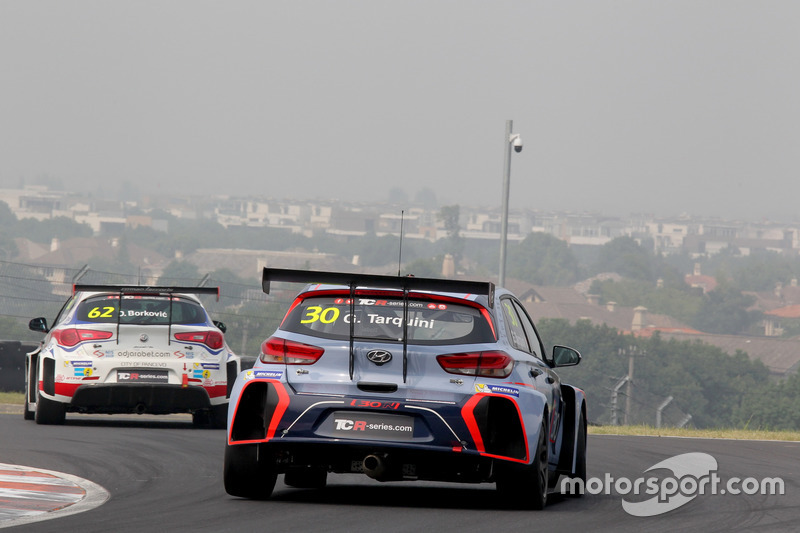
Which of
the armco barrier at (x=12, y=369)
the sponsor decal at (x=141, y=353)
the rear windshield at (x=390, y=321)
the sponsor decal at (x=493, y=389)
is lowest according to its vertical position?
the armco barrier at (x=12, y=369)

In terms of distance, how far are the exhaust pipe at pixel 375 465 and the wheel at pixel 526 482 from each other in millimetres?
738

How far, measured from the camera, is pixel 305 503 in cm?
846

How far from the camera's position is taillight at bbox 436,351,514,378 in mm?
8125

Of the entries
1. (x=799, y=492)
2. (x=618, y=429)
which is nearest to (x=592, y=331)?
(x=618, y=429)

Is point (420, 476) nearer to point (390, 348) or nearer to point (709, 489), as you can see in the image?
point (390, 348)

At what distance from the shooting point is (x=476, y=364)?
8141 mm

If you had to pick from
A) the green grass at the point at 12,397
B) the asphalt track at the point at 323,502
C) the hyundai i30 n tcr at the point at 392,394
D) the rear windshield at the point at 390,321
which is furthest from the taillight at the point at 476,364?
the green grass at the point at 12,397

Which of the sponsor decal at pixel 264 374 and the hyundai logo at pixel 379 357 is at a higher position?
the hyundai logo at pixel 379 357

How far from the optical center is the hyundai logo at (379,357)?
811 cm

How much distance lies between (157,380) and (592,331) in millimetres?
132400

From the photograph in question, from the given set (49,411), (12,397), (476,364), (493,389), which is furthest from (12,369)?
(493,389)

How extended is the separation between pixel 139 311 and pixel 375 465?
7.51 meters

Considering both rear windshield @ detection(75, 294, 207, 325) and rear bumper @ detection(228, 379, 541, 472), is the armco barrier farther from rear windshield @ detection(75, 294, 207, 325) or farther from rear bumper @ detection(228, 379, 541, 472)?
rear bumper @ detection(228, 379, 541, 472)

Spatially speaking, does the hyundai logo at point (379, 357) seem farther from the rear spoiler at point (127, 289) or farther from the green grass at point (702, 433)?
the green grass at point (702, 433)
